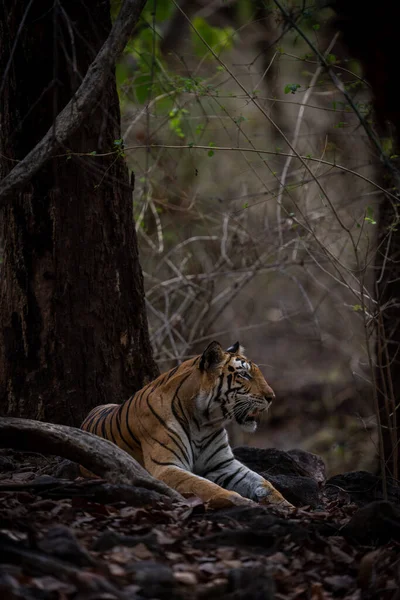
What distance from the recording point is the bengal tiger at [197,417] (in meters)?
5.10

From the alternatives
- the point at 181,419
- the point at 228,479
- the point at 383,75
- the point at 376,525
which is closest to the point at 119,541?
the point at 376,525

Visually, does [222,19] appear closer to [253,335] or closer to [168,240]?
[168,240]

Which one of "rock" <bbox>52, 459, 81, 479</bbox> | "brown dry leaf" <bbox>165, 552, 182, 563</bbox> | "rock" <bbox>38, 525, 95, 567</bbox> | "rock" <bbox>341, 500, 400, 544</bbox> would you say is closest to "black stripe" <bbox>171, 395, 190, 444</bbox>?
"rock" <bbox>52, 459, 81, 479</bbox>

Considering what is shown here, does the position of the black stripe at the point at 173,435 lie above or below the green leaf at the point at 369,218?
below

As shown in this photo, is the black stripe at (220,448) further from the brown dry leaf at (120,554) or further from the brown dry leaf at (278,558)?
the brown dry leaf at (120,554)

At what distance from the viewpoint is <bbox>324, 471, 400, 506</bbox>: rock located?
530 cm

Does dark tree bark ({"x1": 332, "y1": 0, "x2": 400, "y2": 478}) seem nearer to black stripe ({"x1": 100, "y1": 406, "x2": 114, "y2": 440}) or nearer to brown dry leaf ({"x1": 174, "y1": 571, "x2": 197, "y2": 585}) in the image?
black stripe ({"x1": 100, "y1": 406, "x2": 114, "y2": 440})

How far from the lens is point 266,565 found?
10.8 feet

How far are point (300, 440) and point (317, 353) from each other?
4328 mm

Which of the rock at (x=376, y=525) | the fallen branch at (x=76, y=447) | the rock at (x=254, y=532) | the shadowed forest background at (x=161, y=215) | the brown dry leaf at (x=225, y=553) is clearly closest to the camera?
the brown dry leaf at (x=225, y=553)

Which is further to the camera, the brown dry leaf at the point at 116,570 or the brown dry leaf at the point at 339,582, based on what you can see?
the brown dry leaf at the point at 339,582

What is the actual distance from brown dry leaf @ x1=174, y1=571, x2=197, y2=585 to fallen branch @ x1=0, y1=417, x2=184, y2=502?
113 cm

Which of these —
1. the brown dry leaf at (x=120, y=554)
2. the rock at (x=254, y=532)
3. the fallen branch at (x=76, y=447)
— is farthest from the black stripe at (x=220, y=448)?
the brown dry leaf at (x=120, y=554)

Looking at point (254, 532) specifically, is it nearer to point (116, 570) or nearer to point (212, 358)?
point (116, 570)
